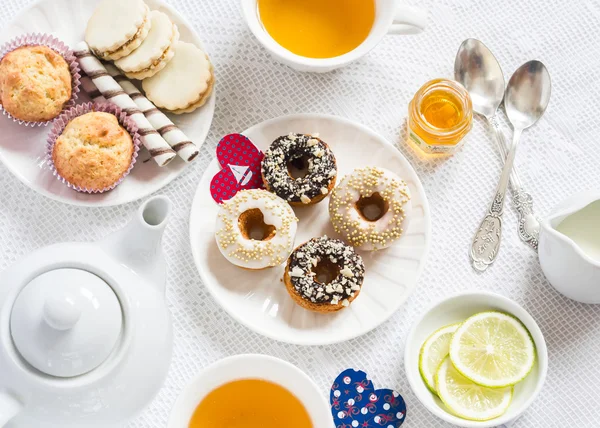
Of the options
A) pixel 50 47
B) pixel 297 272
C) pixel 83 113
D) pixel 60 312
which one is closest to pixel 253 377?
pixel 297 272

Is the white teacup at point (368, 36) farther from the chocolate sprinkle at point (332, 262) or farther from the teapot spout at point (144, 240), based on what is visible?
the teapot spout at point (144, 240)

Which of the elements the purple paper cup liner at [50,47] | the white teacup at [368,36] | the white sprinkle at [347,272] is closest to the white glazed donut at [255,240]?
the white sprinkle at [347,272]

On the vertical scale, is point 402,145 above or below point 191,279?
above

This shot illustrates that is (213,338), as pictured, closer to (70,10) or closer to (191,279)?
(191,279)

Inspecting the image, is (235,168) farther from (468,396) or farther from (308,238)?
(468,396)

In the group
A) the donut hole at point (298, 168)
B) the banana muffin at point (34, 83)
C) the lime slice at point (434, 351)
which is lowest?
the lime slice at point (434, 351)

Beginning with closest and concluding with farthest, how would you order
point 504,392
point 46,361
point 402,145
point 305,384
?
point 46,361
point 305,384
point 504,392
point 402,145

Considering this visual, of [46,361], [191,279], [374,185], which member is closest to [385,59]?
[374,185]
